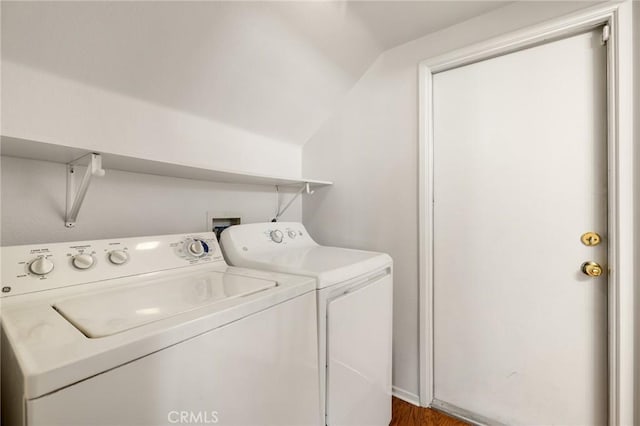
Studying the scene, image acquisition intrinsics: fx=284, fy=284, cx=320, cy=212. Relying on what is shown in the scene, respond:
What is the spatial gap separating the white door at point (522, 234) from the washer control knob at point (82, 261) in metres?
1.68

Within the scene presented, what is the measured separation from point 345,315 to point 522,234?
105 cm

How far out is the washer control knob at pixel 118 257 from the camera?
1035mm

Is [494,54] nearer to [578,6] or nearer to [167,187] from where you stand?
[578,6]

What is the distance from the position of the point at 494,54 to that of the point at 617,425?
1.83m

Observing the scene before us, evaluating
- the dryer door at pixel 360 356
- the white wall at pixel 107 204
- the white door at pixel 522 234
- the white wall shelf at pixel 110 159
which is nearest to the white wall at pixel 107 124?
the white wall shelf at pixel 110 159

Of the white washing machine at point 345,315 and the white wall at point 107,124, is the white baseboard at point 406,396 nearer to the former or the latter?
the white washing machine at point 345,315

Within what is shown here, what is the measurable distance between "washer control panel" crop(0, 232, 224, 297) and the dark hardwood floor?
55.7 inches

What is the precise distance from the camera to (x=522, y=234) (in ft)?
4.87

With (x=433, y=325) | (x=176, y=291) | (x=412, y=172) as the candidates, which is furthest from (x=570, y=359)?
(x=176, y=291)

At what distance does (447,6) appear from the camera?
1494mm

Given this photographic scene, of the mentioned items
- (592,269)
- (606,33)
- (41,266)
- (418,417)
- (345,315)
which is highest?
(606,33)

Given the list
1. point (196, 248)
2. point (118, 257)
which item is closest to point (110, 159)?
→ point (118, 257)

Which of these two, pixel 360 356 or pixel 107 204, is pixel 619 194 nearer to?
pixel 360 356

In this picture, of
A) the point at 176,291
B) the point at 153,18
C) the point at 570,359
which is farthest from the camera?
the point at 570,359
